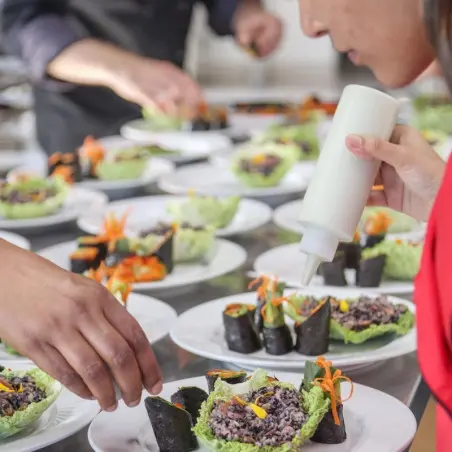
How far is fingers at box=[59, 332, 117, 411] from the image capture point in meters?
1.19

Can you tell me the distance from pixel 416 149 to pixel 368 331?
0.31m

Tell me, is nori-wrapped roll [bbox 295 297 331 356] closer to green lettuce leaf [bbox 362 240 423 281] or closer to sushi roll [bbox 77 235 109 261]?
green lettuce leaf [bbox 362 240 423 281]

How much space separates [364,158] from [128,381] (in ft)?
1.52

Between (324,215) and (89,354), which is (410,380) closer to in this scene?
(324,215)

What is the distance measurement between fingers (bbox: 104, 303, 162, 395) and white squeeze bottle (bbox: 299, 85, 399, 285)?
290 mm

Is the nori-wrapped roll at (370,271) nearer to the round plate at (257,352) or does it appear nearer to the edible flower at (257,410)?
the round plate at (257,352)

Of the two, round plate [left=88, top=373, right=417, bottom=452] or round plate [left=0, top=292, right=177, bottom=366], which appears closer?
round plate [left=88, top=373, right=417, bottom=452]

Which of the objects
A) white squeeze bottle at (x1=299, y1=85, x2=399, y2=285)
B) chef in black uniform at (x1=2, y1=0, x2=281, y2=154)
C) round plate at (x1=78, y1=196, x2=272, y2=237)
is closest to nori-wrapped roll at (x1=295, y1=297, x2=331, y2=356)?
white squeeze bottle at (x1=299, y1=85, x2=399, y2=285)

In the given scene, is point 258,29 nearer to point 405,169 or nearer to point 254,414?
point 405,169

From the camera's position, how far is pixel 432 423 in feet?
4.67

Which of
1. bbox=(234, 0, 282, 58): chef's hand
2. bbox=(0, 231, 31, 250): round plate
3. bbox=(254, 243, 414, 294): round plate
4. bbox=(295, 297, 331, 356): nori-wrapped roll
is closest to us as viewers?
bbox=(295, 297, 331, 356): nori-wrapped roll

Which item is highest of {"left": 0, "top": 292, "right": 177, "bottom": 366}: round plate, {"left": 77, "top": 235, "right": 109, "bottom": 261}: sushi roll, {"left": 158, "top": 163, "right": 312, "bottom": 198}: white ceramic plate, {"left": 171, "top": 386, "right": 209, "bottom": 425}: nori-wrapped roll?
{"left": 171, "top": 386, "right": 209, "bottom": 425}: nori-wrapped roll

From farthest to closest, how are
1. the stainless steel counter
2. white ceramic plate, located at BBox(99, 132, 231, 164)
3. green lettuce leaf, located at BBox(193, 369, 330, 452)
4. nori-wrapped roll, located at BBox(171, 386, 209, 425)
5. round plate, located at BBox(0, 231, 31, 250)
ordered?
white ceramic plate, located at BBox(99, 132, 231, 164), round plate, located at BBox(0, 231, 31, 250), the stainless steel counter, nori-wrapped roll, located at BBox(171, 386, 209, 425), green lettuce leaf, located at BBox(193, 369, 330, 452)

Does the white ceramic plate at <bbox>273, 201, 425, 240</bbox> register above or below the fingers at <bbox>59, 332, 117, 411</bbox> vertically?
below
